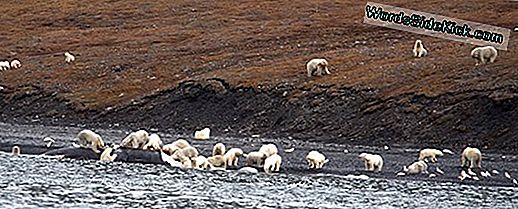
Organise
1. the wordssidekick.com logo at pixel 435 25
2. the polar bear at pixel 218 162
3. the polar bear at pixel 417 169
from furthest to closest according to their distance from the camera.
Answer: the wordssidekick.com logo at pixel 435 25
the polar bear at pixel 417 169
the polar bear at pixel 218 162

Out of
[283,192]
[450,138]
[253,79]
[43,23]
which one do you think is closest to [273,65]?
[253,79]

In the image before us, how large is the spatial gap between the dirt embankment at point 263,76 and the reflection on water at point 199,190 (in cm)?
1903

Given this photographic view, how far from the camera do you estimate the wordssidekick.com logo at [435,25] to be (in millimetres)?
60938

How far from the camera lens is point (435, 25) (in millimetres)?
69562

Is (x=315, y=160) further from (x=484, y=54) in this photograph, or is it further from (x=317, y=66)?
(x=317, y=66)

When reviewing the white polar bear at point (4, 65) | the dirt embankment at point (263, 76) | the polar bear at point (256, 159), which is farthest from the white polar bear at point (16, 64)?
the polar bear at point (256, 159)

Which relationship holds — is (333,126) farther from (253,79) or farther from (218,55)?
(218,55)

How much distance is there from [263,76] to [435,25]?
20196 millimetres

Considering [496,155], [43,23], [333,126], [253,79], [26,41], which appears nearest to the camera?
[496,155]

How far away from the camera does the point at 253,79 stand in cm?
5147

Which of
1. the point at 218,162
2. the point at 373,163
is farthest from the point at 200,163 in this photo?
the point at 373,163

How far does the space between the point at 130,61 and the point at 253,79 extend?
44.1ft

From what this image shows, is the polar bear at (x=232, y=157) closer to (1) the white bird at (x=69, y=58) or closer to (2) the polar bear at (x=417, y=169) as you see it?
(2) the polar bear at (x=417, y=169)

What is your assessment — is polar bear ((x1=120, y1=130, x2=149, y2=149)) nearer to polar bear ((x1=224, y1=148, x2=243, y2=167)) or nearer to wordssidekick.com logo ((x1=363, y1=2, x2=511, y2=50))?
polar bear ((x1=224, y1=148, x2=243, y2=167))
